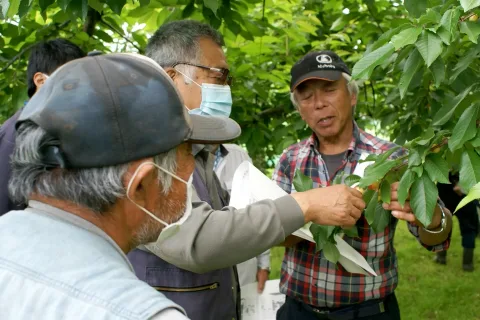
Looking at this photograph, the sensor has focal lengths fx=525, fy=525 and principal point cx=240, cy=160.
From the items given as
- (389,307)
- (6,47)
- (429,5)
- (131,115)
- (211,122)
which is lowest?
(389,307)

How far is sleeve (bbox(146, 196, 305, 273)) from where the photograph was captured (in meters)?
1.90

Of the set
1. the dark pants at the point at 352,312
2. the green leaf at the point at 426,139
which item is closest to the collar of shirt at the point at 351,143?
the dark pants at the point at 352,312

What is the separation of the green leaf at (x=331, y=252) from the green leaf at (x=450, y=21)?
971 millimetres

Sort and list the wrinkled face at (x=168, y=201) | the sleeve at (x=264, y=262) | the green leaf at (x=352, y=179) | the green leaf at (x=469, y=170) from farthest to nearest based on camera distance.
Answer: the sleeve at (x=264, y=262)
the green leaf at (x=352, y=179)
the green leaf at (x=469, y=170)
the wrinkled face at (x=168, y=201)

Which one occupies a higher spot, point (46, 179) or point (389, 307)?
point (46, 179)

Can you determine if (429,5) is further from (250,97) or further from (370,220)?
(250,97)

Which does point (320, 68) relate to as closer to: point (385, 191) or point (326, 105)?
point (326, 105)

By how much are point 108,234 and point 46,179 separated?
0.17m

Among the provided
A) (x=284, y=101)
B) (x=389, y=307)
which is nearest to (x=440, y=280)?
(x=284, y=101)

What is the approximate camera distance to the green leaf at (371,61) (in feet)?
4.99

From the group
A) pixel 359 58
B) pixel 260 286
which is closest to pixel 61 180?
pixel 260 286

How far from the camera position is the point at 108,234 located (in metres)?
1.13

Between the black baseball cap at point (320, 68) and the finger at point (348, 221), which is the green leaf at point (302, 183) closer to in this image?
the finger at point (348, 221)

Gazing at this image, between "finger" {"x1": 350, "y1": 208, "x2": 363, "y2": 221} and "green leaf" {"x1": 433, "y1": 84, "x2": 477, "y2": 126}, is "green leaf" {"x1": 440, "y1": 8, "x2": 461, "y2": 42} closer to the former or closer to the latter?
"green leaf" {"x1": 433, "y1": 84, "x2": 477, "y2": 126}
